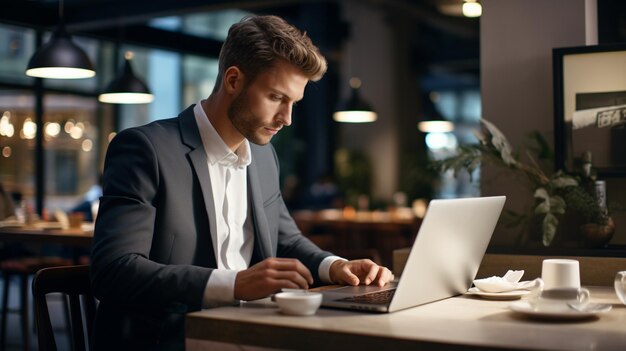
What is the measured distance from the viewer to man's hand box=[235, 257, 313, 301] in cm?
196

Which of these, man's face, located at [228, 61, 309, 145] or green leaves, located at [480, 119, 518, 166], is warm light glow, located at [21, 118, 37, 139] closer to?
green leaves, located at [480, 119, 518, 166]

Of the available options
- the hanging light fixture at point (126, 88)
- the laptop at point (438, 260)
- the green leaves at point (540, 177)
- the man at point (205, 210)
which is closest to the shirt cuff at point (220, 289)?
the man at point (205, 210)

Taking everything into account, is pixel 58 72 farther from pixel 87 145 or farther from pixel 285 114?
pixel 87 145

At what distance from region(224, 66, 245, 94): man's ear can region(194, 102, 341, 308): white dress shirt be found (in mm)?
137

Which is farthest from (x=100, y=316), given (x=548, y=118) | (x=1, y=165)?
(x=1, y=165)

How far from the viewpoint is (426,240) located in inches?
74.2

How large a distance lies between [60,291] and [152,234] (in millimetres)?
383

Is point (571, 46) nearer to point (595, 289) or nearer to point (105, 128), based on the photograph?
point (595, 289)

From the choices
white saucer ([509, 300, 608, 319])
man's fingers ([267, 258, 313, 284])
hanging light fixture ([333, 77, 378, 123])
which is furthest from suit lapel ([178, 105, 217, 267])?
hanging light fixture ([333, 77, 378, 123])

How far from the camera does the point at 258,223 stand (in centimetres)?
262

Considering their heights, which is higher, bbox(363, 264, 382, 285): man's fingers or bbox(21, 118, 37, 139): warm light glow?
bbox(21, 118, 37, 139): warm light glow

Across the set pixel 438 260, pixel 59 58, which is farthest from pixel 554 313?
pixel 59 58

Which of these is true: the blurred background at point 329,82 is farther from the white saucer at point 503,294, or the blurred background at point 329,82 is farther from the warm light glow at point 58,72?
the warm light glow at point 58,72

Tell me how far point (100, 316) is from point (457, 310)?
1091 millimetres
